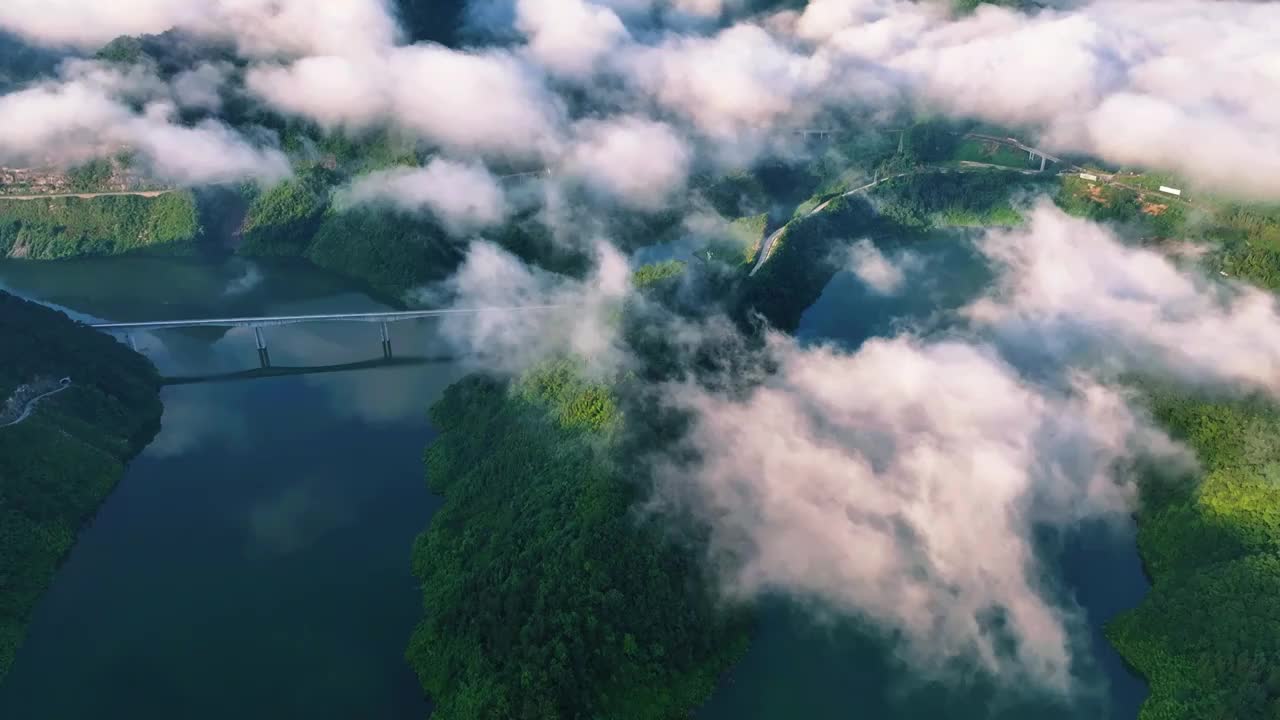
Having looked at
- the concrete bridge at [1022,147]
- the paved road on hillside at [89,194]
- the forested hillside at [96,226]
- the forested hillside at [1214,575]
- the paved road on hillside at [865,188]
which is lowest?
the concrete bridge at [1022,147]

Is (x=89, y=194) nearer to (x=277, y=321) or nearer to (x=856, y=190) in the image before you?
(x=277, y=321)

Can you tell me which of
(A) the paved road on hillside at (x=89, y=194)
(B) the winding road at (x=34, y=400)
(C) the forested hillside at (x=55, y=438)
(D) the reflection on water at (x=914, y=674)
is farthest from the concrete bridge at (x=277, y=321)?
(D) the reflection on water at (x=914, y=674)

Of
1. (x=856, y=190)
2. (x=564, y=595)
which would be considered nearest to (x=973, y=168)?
(x=856, y=190)

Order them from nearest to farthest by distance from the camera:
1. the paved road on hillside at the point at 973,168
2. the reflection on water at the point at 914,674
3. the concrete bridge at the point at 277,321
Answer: the reflection on water at the point at 914,674 < the concrete bridge at the point at 277,321 < the paved road on hillside at the point at 973,168

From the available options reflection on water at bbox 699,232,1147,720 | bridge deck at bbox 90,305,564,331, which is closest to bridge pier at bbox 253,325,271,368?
bridge deck at bbox 90,305,564,331

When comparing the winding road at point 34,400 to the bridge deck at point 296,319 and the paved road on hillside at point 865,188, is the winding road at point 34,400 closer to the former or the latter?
the bridge deck at point 296,319

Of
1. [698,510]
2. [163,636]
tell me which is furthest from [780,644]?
[163,636]
